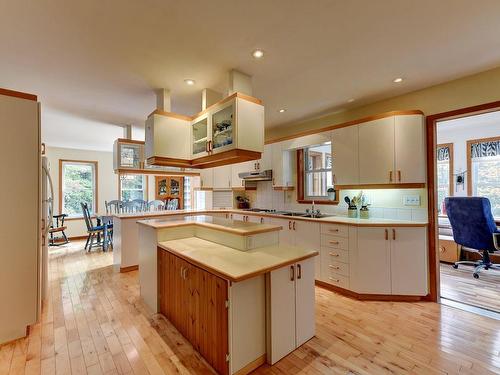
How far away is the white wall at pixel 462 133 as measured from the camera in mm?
4371

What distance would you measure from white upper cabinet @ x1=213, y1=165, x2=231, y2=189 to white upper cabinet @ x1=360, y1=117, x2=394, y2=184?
270cm

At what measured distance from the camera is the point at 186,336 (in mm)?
2088

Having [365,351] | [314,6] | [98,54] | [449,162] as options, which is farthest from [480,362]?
[449,162]

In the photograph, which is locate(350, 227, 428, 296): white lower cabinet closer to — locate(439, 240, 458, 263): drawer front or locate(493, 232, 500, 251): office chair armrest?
locate(493, 232, 500, 251): office chair armrest

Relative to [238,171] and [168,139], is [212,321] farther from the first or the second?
[238,171]

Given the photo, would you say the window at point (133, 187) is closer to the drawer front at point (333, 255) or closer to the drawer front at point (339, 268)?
the drawer front at point (333, 255)

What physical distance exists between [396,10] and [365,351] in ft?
8.37

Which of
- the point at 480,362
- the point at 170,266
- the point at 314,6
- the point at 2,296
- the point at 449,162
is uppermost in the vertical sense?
the point at 314,6

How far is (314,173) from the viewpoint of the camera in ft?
13.5

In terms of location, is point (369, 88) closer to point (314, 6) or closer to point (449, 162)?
point (314, 6)

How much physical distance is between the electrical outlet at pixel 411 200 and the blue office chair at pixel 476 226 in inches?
54.3

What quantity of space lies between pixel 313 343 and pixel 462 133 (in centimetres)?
516

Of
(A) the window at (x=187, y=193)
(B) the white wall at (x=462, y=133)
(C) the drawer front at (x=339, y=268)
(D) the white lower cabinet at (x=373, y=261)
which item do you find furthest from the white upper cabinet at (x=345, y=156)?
(A) the window at (x=187, y=193)

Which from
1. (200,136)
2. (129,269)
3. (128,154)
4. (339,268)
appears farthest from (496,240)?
(128,154)
